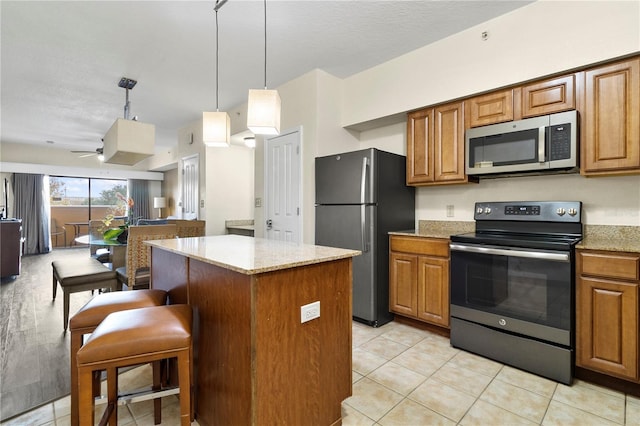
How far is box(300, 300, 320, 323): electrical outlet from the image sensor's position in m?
1.42

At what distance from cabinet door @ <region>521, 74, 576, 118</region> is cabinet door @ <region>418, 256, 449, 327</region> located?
4.56 feet

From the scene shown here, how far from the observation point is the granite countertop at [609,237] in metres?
1.96

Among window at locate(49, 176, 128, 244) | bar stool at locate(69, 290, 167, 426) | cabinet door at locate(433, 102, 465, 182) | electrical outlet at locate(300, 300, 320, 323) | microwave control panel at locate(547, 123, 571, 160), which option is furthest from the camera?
window at locate(49, 176, 128, 244)

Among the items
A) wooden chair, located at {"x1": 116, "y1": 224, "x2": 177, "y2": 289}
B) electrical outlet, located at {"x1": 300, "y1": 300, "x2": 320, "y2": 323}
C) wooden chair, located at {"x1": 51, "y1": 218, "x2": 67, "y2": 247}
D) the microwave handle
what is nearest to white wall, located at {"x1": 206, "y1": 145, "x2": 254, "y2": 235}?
wooden chair, located at {"x1": 116, "y1": 224, "x2": 177, "y2": 289}

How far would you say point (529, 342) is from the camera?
7.05ft

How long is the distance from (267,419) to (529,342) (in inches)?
74.7

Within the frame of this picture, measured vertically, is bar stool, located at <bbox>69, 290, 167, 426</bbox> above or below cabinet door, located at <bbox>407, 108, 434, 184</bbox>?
below

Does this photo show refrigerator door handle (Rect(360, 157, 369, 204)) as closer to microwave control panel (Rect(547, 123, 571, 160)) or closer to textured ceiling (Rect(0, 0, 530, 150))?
textured ceiling (Rect(0, 0, 530, 150))

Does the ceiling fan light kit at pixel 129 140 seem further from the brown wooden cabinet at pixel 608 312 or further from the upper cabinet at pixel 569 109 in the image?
the brown wooden cabinet at pixel 608 312

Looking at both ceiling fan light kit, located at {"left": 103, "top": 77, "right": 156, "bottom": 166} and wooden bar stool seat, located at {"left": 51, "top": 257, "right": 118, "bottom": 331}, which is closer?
wooden bar stool seat, located at {"left": 51, "top": 257, "right": 118, "bottom": 331}

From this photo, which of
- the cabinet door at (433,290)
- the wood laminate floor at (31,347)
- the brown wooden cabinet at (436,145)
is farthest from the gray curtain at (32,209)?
→ the cabinet door at (433,290)

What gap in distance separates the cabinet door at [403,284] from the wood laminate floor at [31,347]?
8.54 ft

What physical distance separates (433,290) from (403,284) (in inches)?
12.1

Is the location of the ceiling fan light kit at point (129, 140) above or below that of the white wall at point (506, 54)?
below
